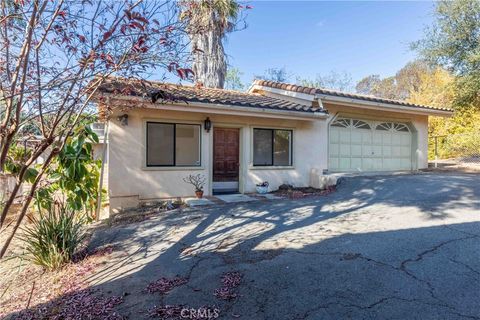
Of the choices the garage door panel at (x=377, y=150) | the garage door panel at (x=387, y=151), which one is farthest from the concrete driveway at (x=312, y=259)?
the garage door panel at (x=387, y=151)

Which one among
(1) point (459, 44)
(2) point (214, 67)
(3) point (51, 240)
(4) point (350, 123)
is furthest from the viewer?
(1) point (459, 44)

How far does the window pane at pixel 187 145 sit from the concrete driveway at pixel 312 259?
234cm

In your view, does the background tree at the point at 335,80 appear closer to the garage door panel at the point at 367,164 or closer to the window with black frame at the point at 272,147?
the garage door panel at the point at 367,164

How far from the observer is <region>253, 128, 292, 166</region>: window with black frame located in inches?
442

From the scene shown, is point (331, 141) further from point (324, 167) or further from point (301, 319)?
point (301, 319)

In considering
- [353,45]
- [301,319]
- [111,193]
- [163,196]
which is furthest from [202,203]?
[353,45]

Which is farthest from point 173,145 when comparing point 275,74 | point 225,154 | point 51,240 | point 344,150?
point 275,74

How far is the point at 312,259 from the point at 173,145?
6.43 metres

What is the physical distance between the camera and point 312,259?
15.3 feet

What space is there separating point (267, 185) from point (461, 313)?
26.1 ft

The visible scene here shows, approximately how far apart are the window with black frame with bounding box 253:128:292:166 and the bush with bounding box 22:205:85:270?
6.70m

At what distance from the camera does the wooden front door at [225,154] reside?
1071 cm

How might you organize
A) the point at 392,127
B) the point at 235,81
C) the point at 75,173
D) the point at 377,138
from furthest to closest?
the point at 235,81 < the point at 392,127 < the point at 377,138 < the point at 75,173

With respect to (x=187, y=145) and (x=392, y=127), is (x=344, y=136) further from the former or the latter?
(x=187, y=145)
